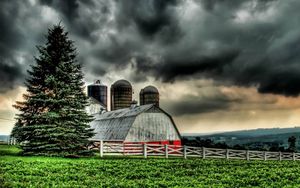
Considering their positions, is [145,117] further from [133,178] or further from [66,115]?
[133,178]

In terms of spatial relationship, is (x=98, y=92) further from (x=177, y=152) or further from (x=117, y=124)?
(x=177, y=152)

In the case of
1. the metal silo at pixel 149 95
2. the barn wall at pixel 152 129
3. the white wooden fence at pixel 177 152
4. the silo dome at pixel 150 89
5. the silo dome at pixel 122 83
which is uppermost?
the silo dome at pixel 122 83

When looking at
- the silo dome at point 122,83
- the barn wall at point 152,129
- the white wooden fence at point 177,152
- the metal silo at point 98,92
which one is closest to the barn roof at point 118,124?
the barn wall at point 152,129

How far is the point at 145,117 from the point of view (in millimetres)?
47750

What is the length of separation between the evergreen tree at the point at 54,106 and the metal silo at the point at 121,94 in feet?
142

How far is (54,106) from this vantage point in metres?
32.3

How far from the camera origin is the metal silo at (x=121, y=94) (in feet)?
252

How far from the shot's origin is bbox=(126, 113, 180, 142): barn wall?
46.1 meters

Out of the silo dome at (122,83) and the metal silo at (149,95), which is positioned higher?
the silo dome at (122,83)

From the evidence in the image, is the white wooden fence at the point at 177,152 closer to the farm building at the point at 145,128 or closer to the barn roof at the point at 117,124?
the farm building at the point at 145,128

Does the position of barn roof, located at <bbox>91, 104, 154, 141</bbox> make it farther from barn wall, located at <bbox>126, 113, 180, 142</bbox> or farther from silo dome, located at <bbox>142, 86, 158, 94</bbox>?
silo dome, located at <bbox>142, 86, 158, 94</bbox>

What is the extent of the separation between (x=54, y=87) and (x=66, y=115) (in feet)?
8.67

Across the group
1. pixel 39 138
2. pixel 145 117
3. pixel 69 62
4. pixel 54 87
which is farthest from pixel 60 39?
pixel 145 117

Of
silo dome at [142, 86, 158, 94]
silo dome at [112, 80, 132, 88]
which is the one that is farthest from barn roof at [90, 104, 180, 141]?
silo dome at [142, 86, 158, 94]
